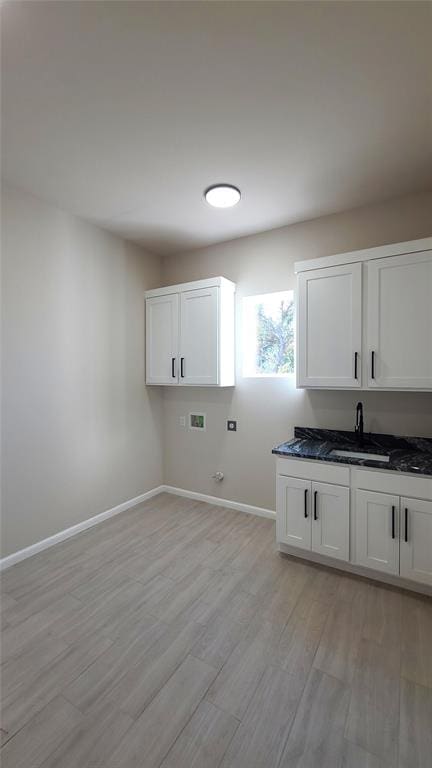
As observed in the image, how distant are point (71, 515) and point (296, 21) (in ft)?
11.4

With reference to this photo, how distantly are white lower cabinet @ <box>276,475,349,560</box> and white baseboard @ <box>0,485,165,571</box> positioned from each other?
5.54 ft

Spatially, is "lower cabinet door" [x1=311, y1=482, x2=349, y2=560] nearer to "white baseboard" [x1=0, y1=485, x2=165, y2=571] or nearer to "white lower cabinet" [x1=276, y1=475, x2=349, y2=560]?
"white lower cabinet" [x1=276, y1=475, x2=349, y2=560]

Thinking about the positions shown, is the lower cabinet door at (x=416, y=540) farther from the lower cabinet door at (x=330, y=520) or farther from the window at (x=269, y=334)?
the window at (x=269, y=334)

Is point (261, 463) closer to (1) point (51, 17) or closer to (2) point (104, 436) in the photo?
(2) point (104, 436)

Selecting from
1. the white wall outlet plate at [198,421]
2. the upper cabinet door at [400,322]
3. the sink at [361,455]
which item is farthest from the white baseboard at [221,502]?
the upper cabinet door at [400,322]

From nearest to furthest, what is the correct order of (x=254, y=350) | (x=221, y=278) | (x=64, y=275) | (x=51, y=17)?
1. (x=51, y=17)
2. (x=64, y=275)
3. (x=221, y=278)
4. (x=254, y=350)

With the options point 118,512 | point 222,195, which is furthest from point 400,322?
point 118,512

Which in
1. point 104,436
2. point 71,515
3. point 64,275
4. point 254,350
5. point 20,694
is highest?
point 64,275

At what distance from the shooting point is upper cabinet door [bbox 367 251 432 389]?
2.21m

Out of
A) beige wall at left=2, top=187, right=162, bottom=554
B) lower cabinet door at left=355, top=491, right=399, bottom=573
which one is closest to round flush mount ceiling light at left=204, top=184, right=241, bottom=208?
beige wall at left=2, top=187, right=162, bottom=554

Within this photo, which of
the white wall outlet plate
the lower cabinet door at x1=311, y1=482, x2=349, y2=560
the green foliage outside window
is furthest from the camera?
the white wall outlet plate

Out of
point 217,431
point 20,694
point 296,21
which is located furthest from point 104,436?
point 296,21

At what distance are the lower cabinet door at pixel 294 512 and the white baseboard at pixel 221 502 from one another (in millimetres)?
647

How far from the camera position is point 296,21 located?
1.30 metres
